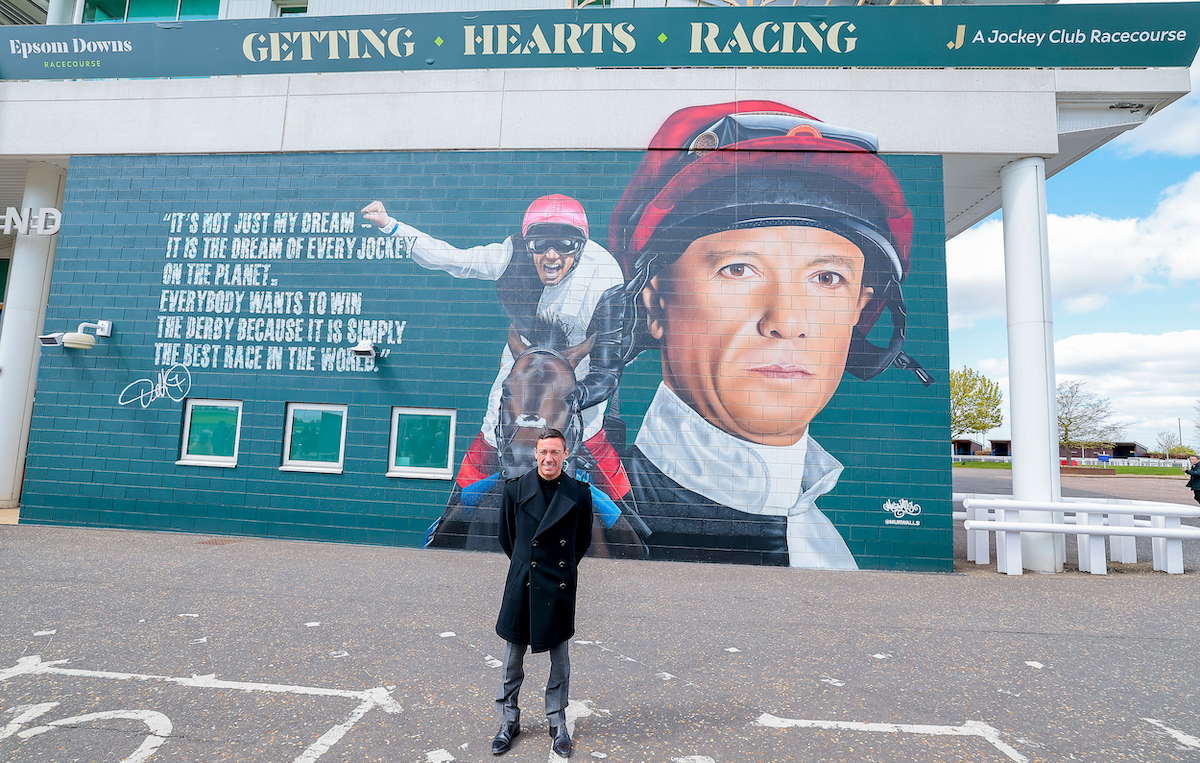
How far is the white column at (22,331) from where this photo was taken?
10367mm

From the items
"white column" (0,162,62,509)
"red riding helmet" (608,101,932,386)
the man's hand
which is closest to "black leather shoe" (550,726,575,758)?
"red riding helmet" (608,101,932,386)

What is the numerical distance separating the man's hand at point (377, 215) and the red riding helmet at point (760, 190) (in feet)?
11.9

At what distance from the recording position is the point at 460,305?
30.1ft

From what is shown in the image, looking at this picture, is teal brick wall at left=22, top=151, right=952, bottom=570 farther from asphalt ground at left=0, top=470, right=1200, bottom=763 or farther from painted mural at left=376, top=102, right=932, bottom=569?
asphalt ground at left=0, top=470, right=1200, bottom=763

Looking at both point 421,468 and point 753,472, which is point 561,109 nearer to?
point 421,468

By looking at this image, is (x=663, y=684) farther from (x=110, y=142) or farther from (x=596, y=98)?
(x=110, y=142)

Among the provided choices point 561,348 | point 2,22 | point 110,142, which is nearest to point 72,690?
point 561,348

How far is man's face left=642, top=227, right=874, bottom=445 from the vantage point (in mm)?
8625

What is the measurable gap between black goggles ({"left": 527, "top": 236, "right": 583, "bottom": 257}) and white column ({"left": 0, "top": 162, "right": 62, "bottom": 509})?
30.1 ft

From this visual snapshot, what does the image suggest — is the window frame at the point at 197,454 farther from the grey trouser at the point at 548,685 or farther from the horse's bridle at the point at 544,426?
the grey trouser at the point at 548,685

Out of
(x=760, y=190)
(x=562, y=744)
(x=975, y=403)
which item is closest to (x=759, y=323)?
(x=760, y=190)

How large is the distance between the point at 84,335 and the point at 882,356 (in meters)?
12.5

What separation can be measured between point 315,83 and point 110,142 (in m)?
3.78

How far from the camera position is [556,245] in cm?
912
